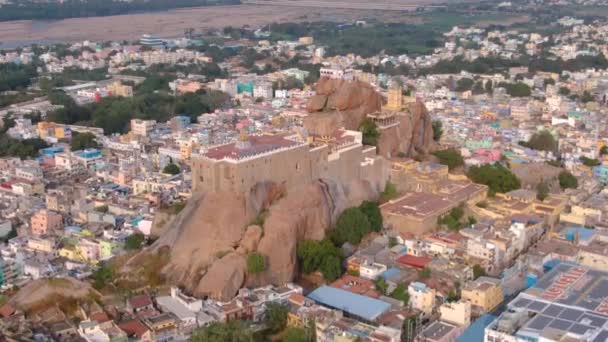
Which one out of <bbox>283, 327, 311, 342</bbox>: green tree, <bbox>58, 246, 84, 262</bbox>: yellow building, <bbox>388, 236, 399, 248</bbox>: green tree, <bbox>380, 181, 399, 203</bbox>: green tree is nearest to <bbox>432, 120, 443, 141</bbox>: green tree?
<bbox>380, 181, 399, 203</bbox>: green tree

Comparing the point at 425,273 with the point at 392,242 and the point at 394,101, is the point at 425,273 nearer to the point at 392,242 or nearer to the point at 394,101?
the point at 392,242

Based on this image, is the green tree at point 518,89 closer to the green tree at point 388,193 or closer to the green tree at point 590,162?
the green tree at point 590,162

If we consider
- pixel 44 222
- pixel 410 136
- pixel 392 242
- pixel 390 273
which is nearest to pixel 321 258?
pixel 390 273

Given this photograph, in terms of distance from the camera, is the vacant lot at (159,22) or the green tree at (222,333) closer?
the green tree at (222,333)

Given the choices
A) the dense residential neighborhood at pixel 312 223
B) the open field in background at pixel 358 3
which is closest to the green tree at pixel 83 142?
the dense residential neighborhood at pixel 312 223

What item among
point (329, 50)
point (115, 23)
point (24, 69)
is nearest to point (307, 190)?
point (24, 69)

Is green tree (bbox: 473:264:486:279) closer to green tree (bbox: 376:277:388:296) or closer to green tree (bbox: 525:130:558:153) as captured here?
green tree (bbox: 376:277:388:296)

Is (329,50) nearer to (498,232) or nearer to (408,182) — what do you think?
(408,182)
